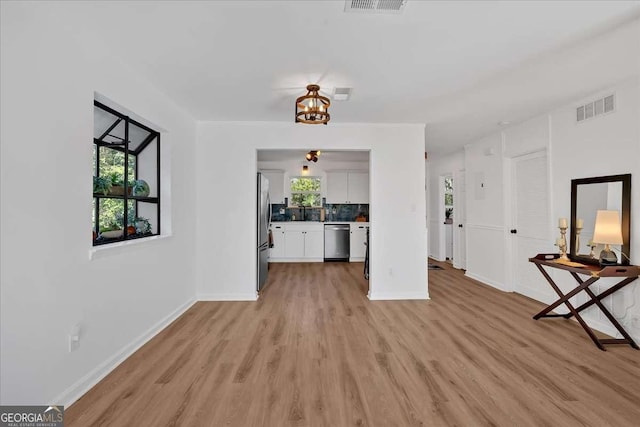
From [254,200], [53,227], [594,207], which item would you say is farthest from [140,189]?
[594,207]

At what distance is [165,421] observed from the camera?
1764mm

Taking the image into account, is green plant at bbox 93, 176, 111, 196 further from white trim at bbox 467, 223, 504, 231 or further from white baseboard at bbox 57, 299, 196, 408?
white trim at bbox 467, 223, 504, 231

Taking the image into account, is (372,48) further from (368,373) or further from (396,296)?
(396,296)

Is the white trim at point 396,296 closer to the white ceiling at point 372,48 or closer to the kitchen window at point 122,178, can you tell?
the white ceiling at point 372,48

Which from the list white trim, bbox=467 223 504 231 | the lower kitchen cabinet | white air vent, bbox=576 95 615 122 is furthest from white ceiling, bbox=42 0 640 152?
the lower kitchen cabinet

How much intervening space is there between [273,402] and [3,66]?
240 cm

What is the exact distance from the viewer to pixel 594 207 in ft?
10.5

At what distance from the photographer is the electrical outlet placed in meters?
1.97

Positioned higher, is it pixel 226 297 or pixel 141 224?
pixel 141 224

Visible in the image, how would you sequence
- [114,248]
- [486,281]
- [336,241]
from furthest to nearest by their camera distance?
[336,241]
[486,281]
[114,248]

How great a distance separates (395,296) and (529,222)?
7.06 ft

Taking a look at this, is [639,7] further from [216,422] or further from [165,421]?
[165,421]

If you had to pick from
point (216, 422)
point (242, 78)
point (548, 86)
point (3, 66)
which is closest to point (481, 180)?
point (548, 86)

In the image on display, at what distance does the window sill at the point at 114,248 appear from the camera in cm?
221
